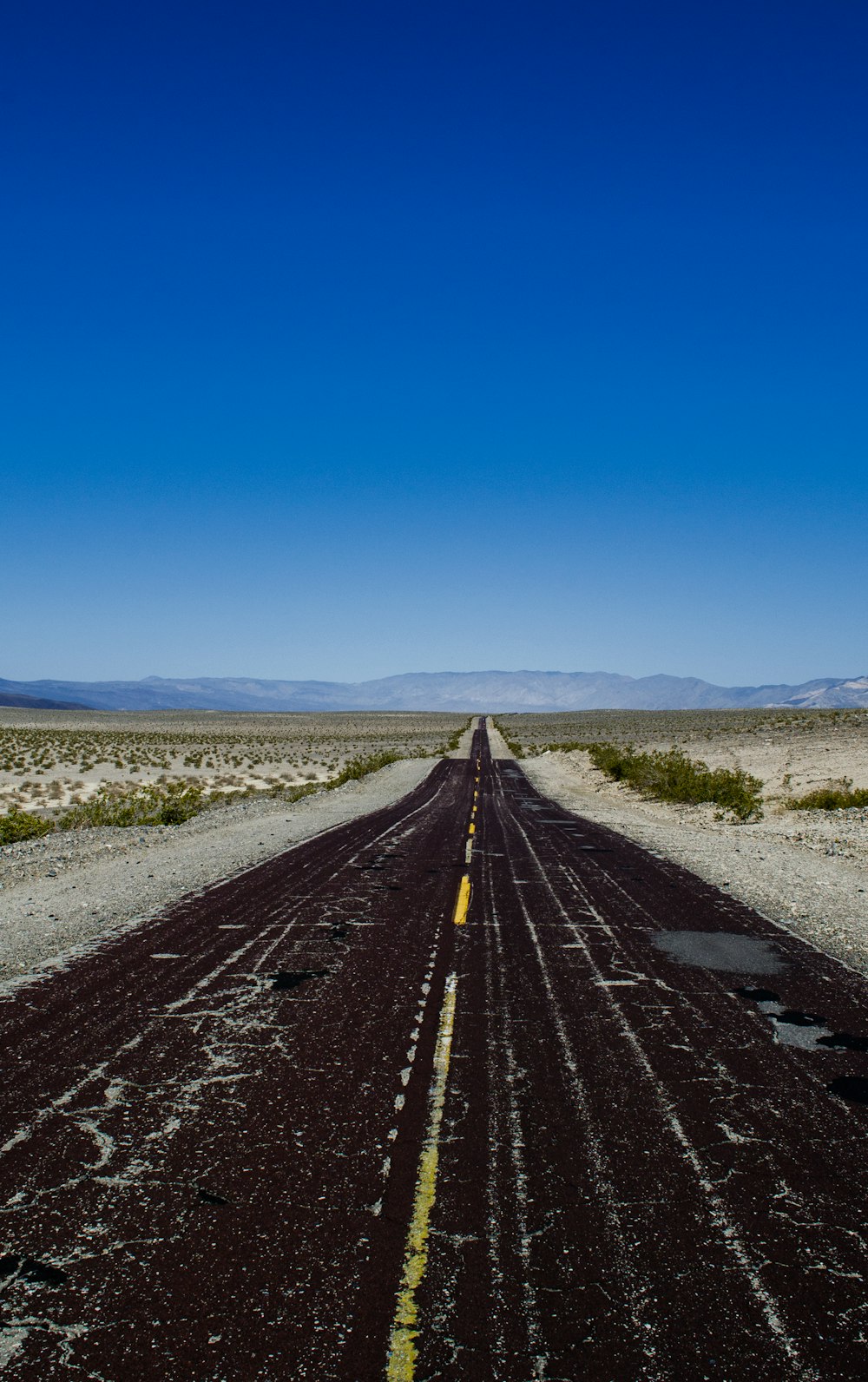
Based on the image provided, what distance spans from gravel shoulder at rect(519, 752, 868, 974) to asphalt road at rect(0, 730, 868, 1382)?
1.78 metres

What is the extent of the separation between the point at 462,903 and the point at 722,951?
325 centimetres

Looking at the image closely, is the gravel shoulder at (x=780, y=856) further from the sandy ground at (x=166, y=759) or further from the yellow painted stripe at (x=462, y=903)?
the sandy ground at (x=166, y=759)

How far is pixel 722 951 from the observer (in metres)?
8.38

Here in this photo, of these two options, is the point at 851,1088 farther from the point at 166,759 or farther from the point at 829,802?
the point at 166,759

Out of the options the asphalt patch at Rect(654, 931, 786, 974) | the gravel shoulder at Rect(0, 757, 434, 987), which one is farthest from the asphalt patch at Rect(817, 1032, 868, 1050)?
the gravel shoulder at Rect(0, 757, 434, 987)

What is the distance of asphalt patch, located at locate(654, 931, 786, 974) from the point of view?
7.82m

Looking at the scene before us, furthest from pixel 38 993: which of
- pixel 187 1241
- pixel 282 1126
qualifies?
pixel 187 1241

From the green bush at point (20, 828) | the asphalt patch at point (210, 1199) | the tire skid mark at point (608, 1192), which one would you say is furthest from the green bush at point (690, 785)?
the asphalt patch at point (210, 1199)

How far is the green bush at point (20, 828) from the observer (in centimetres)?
1697

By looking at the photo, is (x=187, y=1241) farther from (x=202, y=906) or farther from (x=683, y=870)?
(x=683, y=870)

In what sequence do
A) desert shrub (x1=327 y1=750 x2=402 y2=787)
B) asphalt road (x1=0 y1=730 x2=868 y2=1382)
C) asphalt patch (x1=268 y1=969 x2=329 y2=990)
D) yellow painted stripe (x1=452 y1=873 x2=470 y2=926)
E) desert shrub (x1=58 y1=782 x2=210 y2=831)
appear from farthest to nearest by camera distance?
desert shrub (x1=327 y1=750 x2=402 y2=787), desert shrub (x1=58 y1=782 x2=210 y2=831), yellow painted stripe (x1=452 y1=873 x2=470 y2=926), asphalt patch (x1=268 y1=969 x2=329 y2=990), asphalt road (x1=0 y1=730 x2=868 y2=1382)

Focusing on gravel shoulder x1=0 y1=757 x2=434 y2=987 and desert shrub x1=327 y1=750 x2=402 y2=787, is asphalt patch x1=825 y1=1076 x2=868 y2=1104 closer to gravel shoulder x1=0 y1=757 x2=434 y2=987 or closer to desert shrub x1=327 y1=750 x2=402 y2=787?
gravel shoulder x1=0 y1=757 x2=434 y2=987

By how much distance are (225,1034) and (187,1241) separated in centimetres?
236

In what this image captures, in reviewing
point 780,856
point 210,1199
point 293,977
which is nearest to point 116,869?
point 293,977
